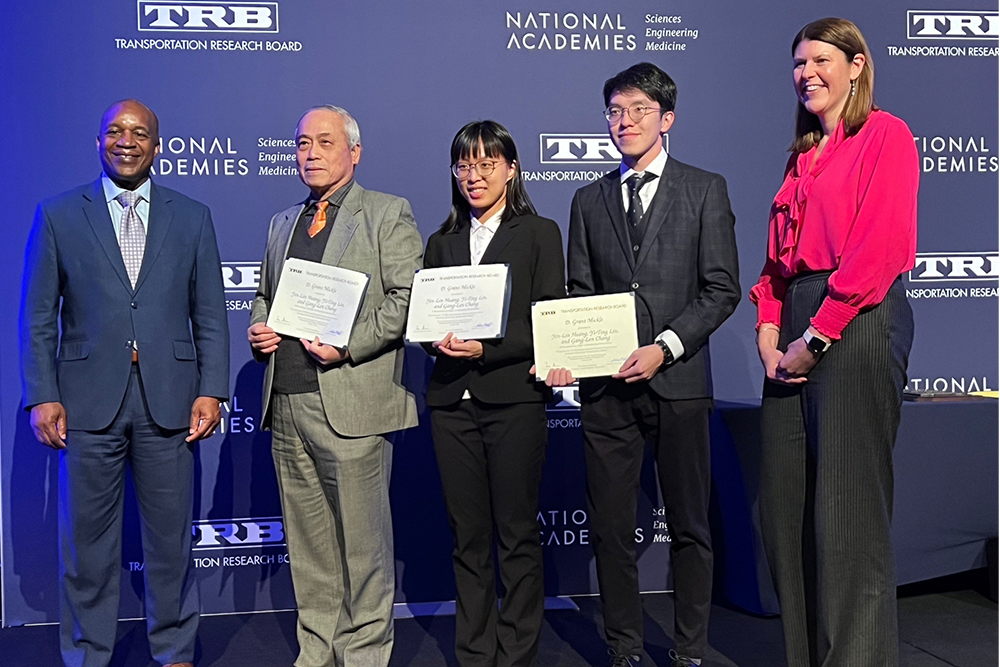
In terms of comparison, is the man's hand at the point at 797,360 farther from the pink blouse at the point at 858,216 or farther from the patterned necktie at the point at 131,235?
the patterned necktie at the point at 131,235

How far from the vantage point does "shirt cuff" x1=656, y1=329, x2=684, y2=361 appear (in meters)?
2.83

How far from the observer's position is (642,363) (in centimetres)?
280

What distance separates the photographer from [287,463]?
2986 millimetres

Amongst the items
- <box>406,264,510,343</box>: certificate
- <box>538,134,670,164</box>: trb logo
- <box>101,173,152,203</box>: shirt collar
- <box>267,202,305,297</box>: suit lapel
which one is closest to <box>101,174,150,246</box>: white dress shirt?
<box>101,173,152,203</box>: shirt collar

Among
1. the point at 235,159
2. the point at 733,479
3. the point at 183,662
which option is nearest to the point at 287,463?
the point at 183,662

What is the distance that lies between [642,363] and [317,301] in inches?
39.5

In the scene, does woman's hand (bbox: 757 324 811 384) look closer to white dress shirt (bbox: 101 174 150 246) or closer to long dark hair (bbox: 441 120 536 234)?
long dark hair (bbox: 441 120 536 234)

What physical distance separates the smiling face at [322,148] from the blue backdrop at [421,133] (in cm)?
105

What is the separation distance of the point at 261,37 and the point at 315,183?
1.34m

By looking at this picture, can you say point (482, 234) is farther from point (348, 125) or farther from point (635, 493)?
point (635, 493)

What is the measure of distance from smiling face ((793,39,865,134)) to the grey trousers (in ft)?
5.34

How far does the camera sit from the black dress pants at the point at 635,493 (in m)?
2.91

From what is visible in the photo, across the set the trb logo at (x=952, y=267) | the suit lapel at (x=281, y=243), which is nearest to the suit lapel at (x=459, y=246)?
the suit lapel at (x=281, y=243)

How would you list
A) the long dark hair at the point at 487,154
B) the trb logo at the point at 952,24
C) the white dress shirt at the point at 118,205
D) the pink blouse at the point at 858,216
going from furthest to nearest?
the trb logo at the point at 952,24 → the white dress shirt at the point at 118,205 → the long dark hair at the point at 487,154 → the pink blouse at the point at 858,216
